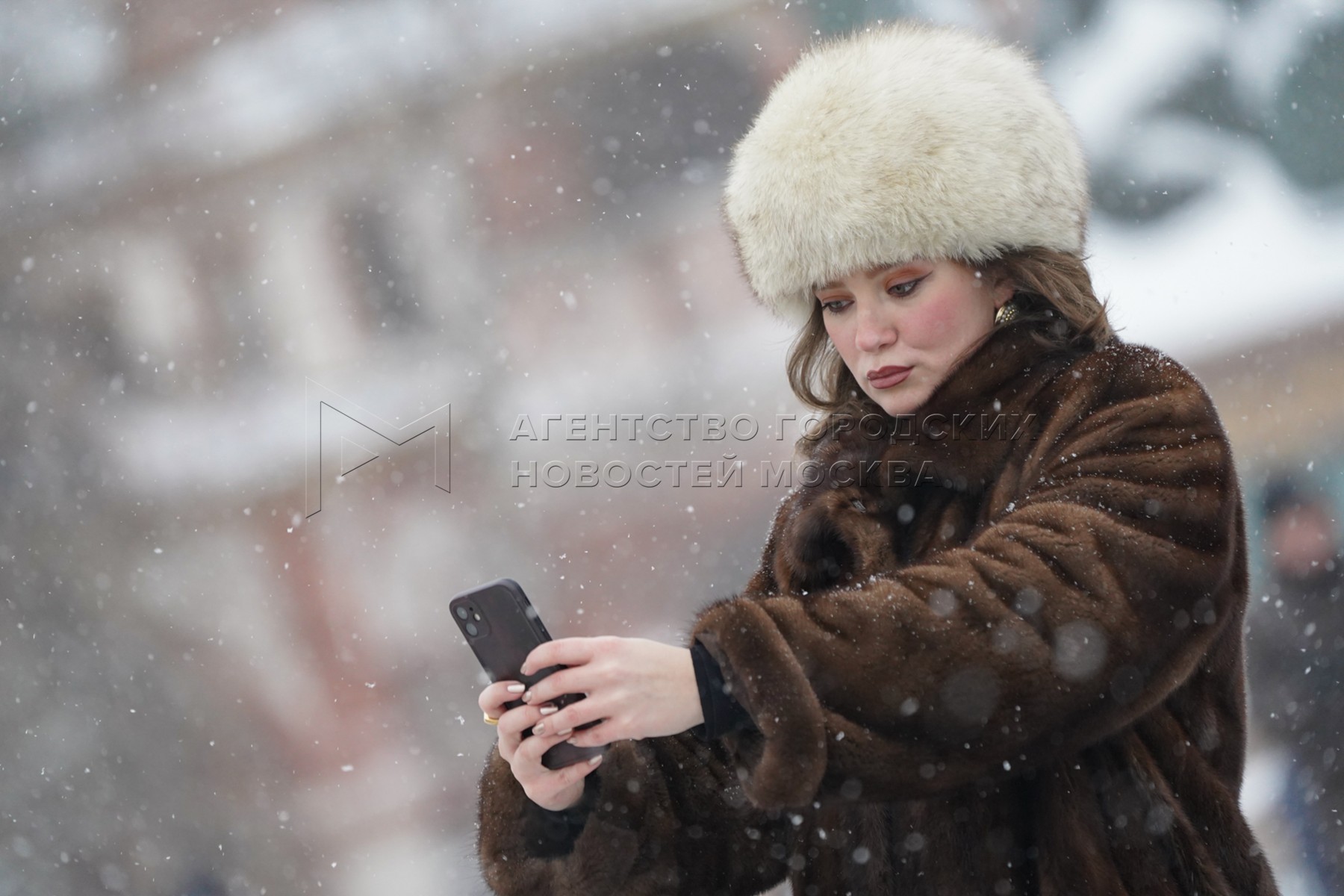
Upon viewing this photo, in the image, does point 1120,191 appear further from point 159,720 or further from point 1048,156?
point 159,720

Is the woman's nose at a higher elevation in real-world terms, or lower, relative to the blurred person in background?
higher

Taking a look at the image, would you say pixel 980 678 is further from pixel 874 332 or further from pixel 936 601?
pixel 874 332

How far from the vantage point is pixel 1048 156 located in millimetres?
1060

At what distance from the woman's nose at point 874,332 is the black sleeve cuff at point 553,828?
1.64 feet

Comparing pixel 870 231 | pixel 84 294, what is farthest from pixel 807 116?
pixel 84 294

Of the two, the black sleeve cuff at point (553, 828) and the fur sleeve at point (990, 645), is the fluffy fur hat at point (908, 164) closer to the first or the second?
the fur sleeve at point (990, 645)

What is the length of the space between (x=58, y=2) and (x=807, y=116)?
2.55 m

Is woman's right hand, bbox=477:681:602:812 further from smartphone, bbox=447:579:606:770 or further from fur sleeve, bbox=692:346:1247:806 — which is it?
fur sleeve, bbox=692:346:1247:806

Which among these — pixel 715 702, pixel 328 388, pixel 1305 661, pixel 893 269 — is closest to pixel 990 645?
pixel 715 702

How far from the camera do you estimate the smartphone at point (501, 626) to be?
0.85 metres

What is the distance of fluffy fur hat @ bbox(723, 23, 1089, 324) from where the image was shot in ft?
3.32

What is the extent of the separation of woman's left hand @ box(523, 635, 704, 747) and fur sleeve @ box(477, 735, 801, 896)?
0.29 m

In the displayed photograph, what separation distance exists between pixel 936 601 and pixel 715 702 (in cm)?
17

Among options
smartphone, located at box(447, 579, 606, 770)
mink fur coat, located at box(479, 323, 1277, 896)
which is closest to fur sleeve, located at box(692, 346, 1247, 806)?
mink fur coat, located at box(479, 323, 1277, 896)
